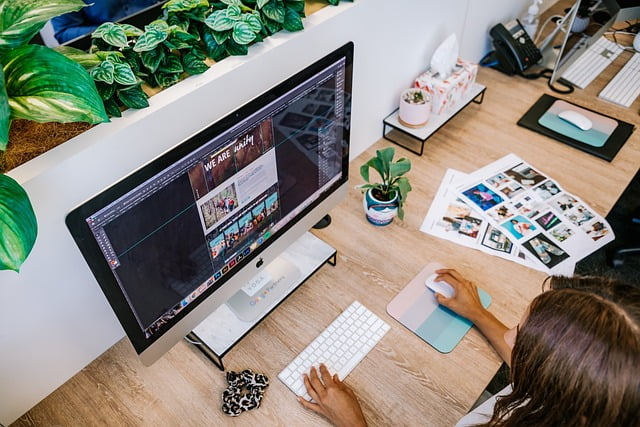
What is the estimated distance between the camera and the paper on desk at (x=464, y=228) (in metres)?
1.38

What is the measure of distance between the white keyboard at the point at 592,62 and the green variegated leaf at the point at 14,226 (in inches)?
72.3

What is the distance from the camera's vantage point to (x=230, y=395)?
3.56 ft

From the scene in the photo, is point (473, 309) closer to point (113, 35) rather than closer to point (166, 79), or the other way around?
point (166, 79)

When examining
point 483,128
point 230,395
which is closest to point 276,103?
point 230,395

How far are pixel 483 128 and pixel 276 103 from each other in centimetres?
101

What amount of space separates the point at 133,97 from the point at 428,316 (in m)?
0.81

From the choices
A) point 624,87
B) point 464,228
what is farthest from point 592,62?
point 464,228

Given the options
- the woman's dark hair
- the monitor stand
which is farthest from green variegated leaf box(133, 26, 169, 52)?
the woman's dark hair

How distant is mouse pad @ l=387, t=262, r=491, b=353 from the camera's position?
1198 millimetres

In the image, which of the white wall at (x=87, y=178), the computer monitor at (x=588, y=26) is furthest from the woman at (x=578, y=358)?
the computer monitor at (x=588, y=26)

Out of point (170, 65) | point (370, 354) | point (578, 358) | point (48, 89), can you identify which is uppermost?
point (48, 89)

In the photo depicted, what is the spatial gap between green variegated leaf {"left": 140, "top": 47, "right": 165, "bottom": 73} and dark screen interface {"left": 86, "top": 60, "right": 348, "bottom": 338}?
0.74 feet

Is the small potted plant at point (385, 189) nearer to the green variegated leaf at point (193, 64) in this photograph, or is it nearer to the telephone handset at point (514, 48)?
the green variegated leaf at point (193, 64)

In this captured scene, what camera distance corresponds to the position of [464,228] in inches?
56.3
